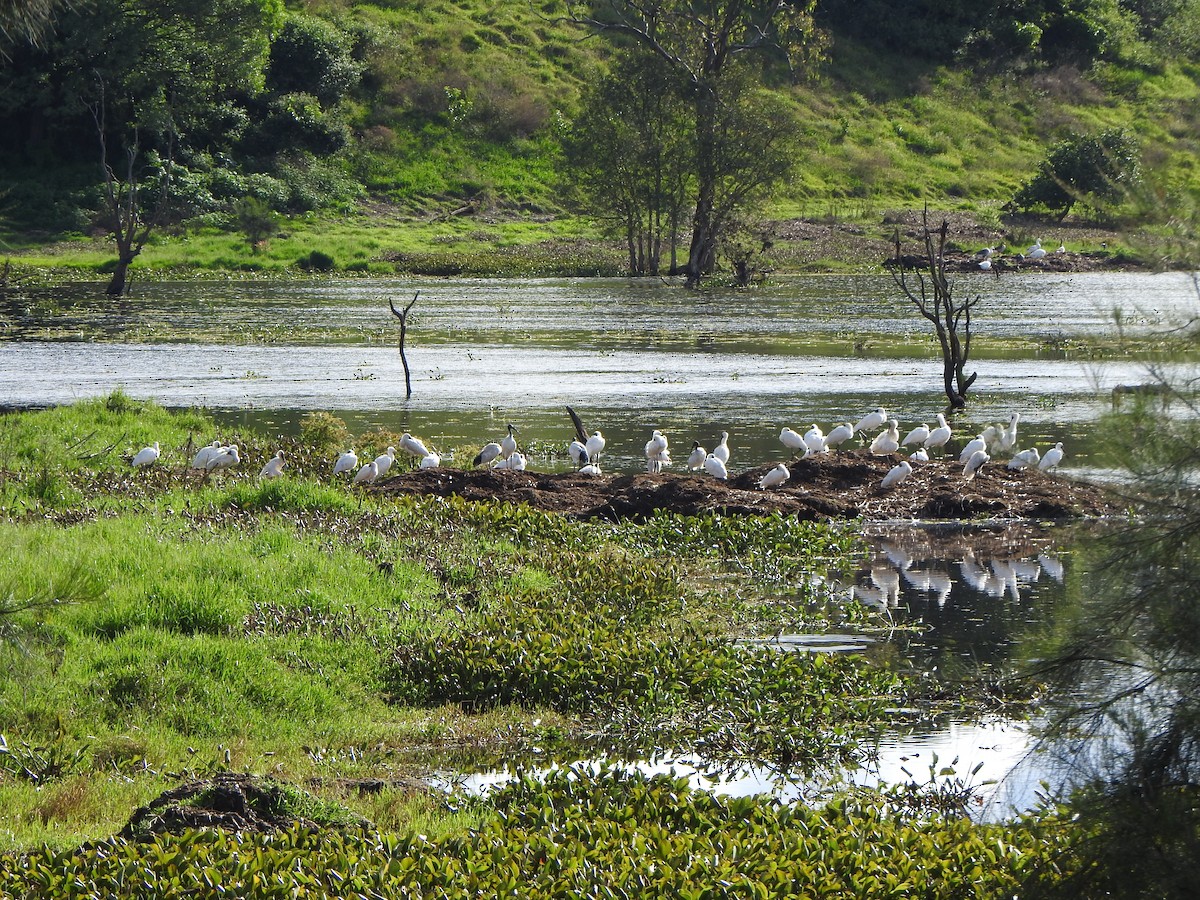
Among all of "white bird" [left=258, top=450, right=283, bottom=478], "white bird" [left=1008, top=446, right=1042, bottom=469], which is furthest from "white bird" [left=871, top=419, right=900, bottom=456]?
"white bird" [left=258, top=450, right=283, bottom=478]

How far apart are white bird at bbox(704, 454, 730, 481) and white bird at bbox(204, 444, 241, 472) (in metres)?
5.84

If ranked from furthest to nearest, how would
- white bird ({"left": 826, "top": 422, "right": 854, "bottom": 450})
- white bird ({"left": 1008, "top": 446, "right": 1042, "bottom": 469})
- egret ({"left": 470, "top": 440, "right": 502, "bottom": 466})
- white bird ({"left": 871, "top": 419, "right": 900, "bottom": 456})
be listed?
white bird ({"left": 826, "top": 422, "right": 854, "bottom": 450})
white bird ({"left": 871, "top": 419, "right": 900, "bottom": 456})
egret ({"left": 470, "top": 440, "right": 502, "bottom": 466})
white bird ({"left": 1008, "top": 446, "right": 1042, "bottom": 469})

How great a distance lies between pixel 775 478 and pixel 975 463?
2.59m

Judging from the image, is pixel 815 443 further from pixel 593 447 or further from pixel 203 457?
pixel 203 457

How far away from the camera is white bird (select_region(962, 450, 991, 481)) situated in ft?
59.9

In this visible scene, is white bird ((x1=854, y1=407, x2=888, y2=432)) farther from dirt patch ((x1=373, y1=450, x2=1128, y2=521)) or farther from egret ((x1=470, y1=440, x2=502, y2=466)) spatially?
egret ((x1=470, y1=440, x2=502, y2=466))

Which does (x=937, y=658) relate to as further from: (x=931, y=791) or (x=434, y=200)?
(x=434, y=200)

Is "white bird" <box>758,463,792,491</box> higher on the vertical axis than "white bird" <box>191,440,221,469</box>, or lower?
lower

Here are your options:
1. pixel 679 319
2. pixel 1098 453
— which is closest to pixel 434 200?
pixel 679 319

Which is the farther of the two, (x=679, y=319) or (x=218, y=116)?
(x=218, y=116)

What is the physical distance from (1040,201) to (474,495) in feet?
193

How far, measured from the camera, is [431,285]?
54.6 meters

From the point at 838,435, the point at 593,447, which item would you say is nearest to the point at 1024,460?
the point at 838,435

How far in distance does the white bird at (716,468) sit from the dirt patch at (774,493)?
0.18 metres
